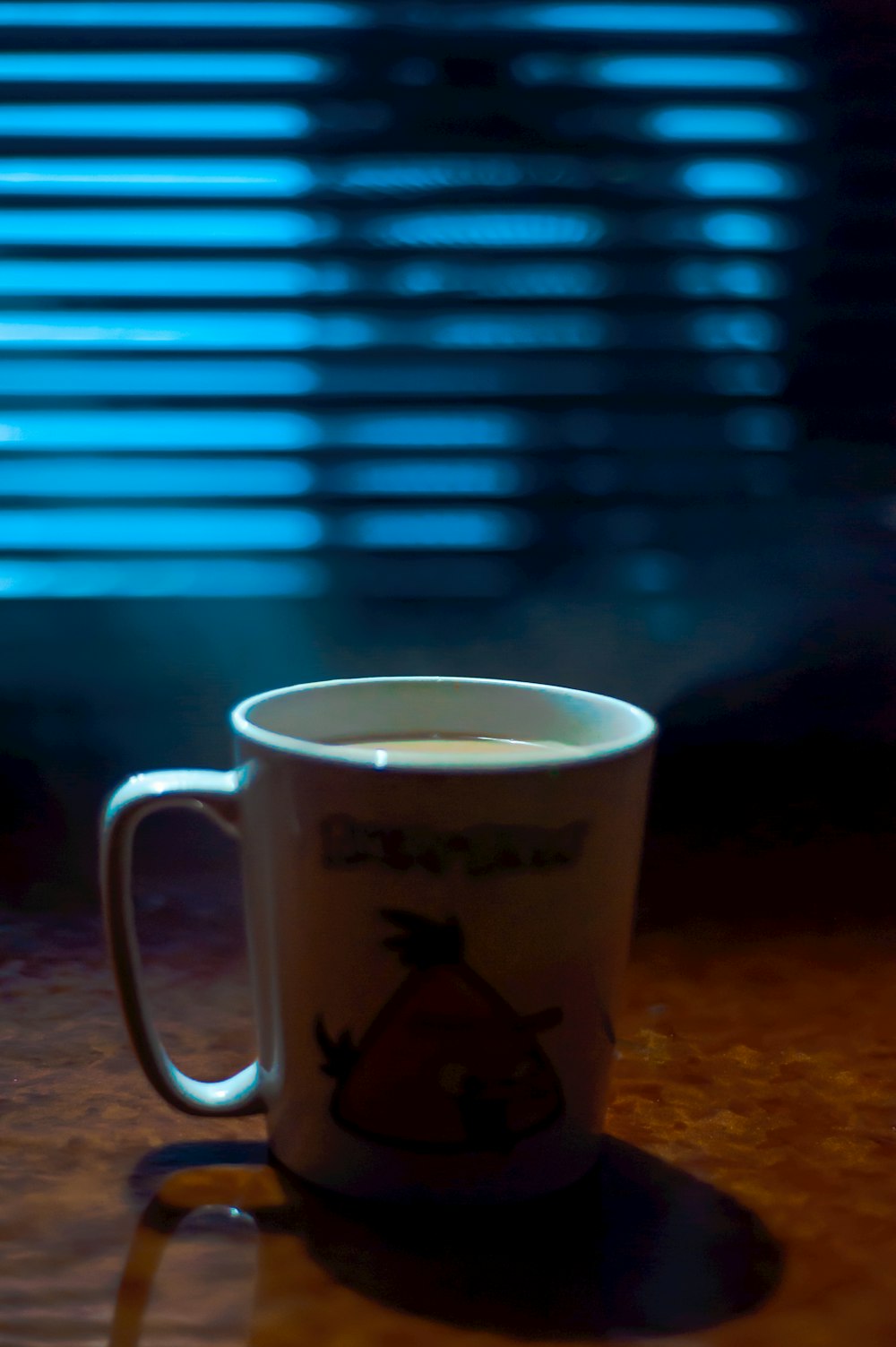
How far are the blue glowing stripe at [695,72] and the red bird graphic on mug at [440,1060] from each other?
2.40 ft

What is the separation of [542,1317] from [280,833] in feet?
0.48

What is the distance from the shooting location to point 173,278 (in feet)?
2.90

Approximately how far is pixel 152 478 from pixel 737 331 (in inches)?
17.3

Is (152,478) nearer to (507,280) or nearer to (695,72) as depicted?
(507,280)

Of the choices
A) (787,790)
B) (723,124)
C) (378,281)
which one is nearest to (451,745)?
(787,790)

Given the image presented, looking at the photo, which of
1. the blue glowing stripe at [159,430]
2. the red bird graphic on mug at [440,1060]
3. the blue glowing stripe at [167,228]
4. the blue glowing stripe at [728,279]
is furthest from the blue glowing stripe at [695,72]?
the red bird graphic on mug at [440,1060]

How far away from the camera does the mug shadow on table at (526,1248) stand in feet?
1.04

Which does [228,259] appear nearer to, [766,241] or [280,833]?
[766,241]

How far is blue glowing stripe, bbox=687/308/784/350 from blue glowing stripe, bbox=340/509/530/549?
0.61 ft

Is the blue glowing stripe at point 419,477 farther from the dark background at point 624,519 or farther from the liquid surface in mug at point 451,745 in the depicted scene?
the liquid surface in mug at point 451,745

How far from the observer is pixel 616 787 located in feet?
1.16

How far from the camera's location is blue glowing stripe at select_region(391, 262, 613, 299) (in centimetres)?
88

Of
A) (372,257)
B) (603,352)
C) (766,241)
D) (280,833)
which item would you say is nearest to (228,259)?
(372,257)

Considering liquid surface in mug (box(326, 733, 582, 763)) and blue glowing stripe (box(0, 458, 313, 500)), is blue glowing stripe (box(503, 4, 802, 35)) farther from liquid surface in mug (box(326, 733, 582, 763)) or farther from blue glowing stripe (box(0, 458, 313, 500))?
liquid surface in mug (box(326, 733, 582, 763))
